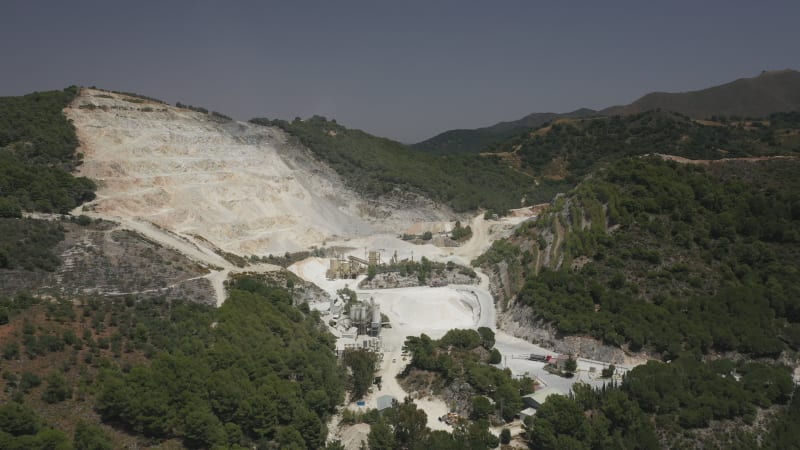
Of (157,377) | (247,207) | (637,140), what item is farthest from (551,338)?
(637,140)

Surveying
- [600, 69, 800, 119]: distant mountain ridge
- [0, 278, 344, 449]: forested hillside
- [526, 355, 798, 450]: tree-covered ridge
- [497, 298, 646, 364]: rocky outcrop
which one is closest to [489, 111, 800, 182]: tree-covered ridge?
[600, 69, 800, 119]: distant mountain ridge

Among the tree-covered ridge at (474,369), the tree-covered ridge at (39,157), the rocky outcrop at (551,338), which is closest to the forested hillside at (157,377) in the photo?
the tree-covered ridge at (474,369)

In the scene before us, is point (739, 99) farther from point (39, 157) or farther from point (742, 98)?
point (39, 157)

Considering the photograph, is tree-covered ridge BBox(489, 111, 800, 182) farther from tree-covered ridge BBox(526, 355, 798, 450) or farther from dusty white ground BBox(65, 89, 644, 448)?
tree-covered ridge BBox(526, 355, 798, 450)

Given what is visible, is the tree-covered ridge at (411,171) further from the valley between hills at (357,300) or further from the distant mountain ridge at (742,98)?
the distant mountain ridge at (742,98)

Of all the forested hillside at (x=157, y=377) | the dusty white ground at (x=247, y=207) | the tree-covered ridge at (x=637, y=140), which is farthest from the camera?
the tree-covered ridge at (x=637, y=140)
